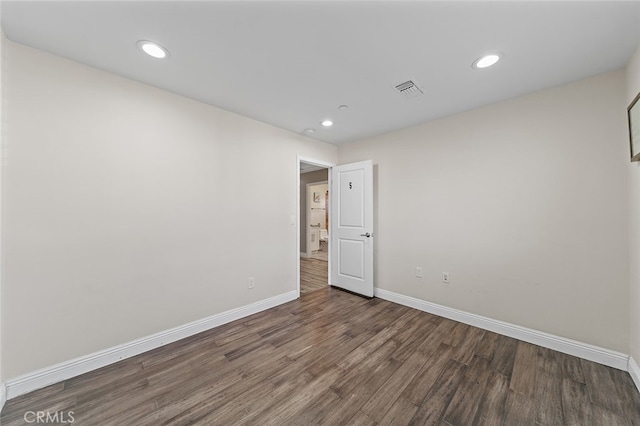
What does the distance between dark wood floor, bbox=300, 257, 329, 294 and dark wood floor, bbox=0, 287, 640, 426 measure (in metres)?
1.51

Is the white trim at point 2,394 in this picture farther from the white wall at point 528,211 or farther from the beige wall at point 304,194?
the beige wall at point 304,194

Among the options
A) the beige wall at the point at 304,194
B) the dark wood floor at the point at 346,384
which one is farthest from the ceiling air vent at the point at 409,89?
the beige wall at the point at 304,194

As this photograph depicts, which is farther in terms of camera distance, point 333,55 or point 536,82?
point 536,82

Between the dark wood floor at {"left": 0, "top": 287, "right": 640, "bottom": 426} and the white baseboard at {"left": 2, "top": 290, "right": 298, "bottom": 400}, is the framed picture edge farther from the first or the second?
the white baseboard at {"left": 2, "top": 290, "right": 298, "bottom": 400}

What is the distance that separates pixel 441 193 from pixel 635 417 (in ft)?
7.09

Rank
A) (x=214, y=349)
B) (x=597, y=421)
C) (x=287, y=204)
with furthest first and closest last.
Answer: (x=287, y=204)
(x=214, y=349)
(x=597, y=421)

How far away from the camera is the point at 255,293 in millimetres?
2971

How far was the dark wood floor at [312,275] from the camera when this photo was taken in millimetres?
3989

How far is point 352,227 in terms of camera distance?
12.2 ft

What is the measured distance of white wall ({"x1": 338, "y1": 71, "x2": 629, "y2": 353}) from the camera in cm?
195

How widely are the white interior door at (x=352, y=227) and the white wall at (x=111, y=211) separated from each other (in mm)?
1477

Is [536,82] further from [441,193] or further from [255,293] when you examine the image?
[255,293]

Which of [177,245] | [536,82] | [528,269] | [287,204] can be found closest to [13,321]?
[177,245]

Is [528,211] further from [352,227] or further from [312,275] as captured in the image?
[312,275]
